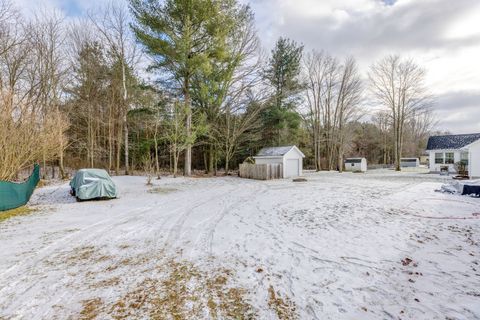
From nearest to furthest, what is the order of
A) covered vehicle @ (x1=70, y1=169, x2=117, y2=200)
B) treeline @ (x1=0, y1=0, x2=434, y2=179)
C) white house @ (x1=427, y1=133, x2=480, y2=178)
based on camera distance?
1. covered vehicle @ (x1=70, y1=169, x2=117, y2=200)
2. treeline @ (x1=0, y1=0, x2=434, y2=179)
3. white house @ (x1=427, y1=133, x2=480, y2=178)

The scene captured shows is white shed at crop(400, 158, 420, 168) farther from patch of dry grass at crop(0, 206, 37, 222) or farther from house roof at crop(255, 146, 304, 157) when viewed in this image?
patch of dry grass at crop(0, 206, 37, 222)

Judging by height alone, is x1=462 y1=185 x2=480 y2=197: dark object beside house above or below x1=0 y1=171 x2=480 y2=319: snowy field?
above

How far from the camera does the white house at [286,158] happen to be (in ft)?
60.9

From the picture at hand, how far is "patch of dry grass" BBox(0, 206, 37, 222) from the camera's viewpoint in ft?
21.4

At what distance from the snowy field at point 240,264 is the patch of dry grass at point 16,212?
55cm

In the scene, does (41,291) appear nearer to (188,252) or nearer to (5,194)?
(188,252)

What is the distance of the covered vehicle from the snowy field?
157 cm

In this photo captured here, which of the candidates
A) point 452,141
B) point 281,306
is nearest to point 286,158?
point 281,306

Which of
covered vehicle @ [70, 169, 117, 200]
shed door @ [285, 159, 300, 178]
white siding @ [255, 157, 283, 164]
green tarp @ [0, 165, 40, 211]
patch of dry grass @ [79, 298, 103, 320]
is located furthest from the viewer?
shed door @ [285, 159, 300, 178]

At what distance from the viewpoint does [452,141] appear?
23.3m

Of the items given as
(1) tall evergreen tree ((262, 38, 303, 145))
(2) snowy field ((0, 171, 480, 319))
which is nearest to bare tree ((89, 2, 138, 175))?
(1) tall evergreen tree ((262, 38, 303, 145))

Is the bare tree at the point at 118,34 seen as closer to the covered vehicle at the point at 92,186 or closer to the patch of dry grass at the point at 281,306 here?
the covered vehicle at the point at 92,186

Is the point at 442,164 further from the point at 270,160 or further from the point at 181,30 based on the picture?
the point at 181,30

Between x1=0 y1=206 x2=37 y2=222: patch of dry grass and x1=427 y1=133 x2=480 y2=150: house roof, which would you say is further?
x1=427 y1=133 x2=480 y2=150: house roof
